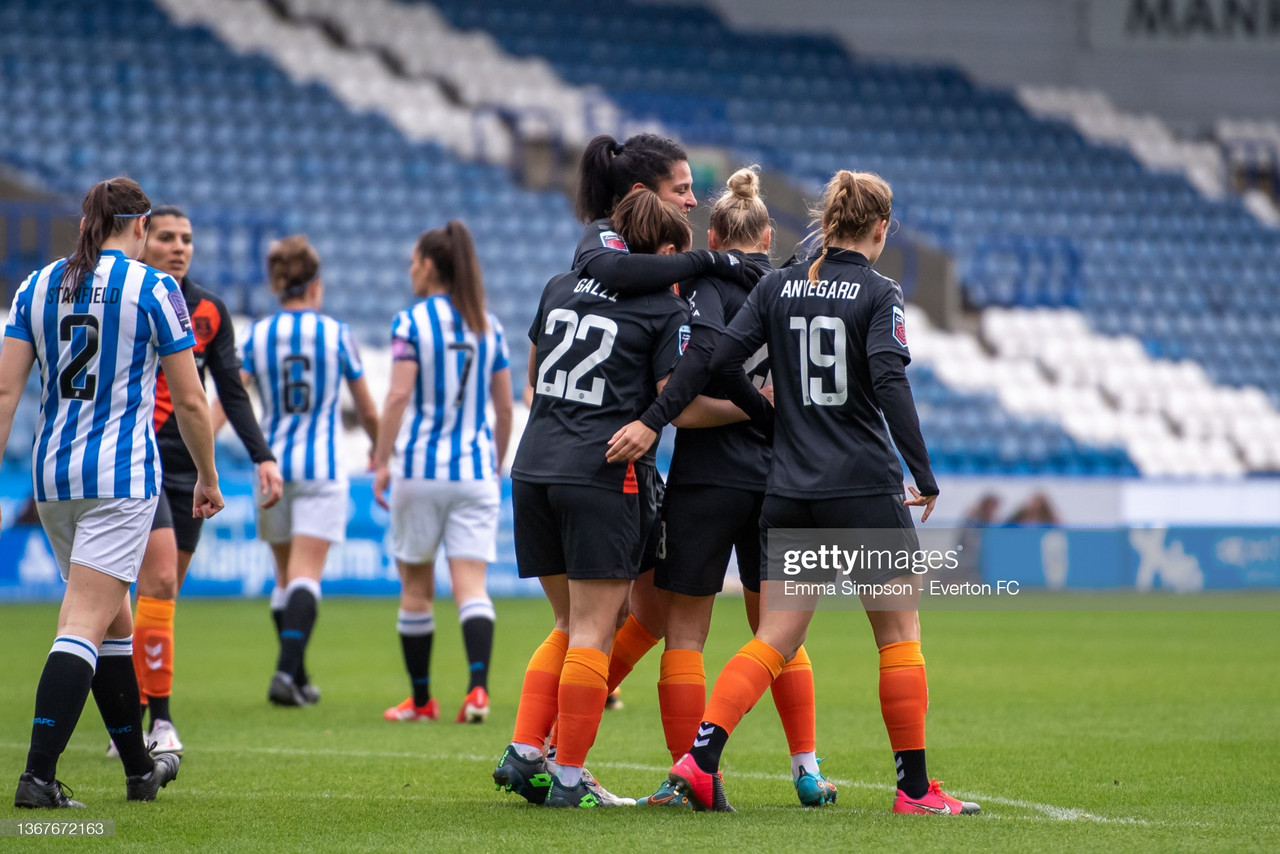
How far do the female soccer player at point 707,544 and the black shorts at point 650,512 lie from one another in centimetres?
4

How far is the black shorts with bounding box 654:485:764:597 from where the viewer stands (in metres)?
4.30

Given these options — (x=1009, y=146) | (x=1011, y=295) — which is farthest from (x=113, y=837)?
(x=1009, y=146)

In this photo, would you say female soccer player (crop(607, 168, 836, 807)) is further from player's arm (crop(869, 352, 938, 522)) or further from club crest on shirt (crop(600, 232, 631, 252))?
player's arm (crop(869, 352, 938, 522))

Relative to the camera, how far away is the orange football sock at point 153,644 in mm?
5508

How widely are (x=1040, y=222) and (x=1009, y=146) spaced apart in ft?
5.84

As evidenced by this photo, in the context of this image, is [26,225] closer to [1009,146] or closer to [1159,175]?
[1009,146]

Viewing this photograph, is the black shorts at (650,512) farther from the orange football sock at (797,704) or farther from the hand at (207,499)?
the hand at (207,499)

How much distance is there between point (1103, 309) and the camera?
1986 cm

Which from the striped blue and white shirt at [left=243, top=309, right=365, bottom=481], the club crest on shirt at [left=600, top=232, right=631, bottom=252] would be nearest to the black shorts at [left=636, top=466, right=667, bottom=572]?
the club crest on shirt at [left=600, top=232, right=631, bottom=252]

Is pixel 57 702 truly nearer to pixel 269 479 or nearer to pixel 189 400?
pixel 189 400

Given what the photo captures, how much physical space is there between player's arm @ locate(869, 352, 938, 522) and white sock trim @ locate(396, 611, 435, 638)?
10.1 ft

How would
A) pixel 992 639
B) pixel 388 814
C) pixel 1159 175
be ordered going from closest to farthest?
pixel 388 814 < pixel 992 639 < pixel 1159 175

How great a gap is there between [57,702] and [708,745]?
184 centimetres

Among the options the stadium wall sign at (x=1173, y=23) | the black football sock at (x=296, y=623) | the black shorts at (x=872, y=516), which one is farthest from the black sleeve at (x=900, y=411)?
the stadium wall sign at (x=1173, y=23)
